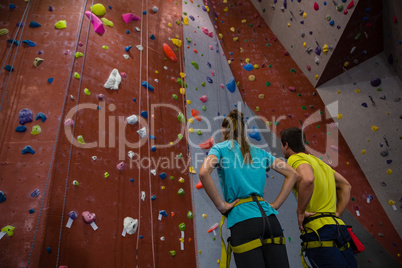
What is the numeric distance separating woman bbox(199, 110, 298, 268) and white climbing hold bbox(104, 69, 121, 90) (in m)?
1.59

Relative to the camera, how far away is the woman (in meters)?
1.22

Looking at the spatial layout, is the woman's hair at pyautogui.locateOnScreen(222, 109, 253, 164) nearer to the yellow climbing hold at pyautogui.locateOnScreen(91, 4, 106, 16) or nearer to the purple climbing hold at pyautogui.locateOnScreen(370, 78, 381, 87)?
the yellow climbing hold at pyautogui.locateOnScreen(91, 4, 106, 16)

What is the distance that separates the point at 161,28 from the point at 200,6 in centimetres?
118

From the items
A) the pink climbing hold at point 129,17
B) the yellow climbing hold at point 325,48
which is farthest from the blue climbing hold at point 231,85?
the pink climbing hold at point 129,17

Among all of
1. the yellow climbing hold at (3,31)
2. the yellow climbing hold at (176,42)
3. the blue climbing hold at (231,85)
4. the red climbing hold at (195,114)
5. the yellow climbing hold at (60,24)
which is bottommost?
the red climbing hold at (195,114)

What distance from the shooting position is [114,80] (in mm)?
2705

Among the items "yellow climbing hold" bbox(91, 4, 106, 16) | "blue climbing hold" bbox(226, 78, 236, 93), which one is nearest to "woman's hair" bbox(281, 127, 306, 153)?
"blue climbing hold" bbox(226, 78, 236, 93)

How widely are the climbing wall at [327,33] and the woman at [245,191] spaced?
2.79 metres

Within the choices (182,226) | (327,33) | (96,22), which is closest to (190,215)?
(182,226)

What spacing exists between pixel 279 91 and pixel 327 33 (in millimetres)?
986

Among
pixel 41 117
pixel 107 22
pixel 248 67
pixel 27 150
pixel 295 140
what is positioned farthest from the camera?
pixel 248 67

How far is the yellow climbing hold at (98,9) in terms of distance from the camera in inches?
113

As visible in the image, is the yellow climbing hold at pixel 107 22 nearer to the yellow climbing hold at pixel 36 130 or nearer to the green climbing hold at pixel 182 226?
the yellow climbing hold at pixel 36 130

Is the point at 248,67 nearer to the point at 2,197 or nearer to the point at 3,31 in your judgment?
the point at 3,31
